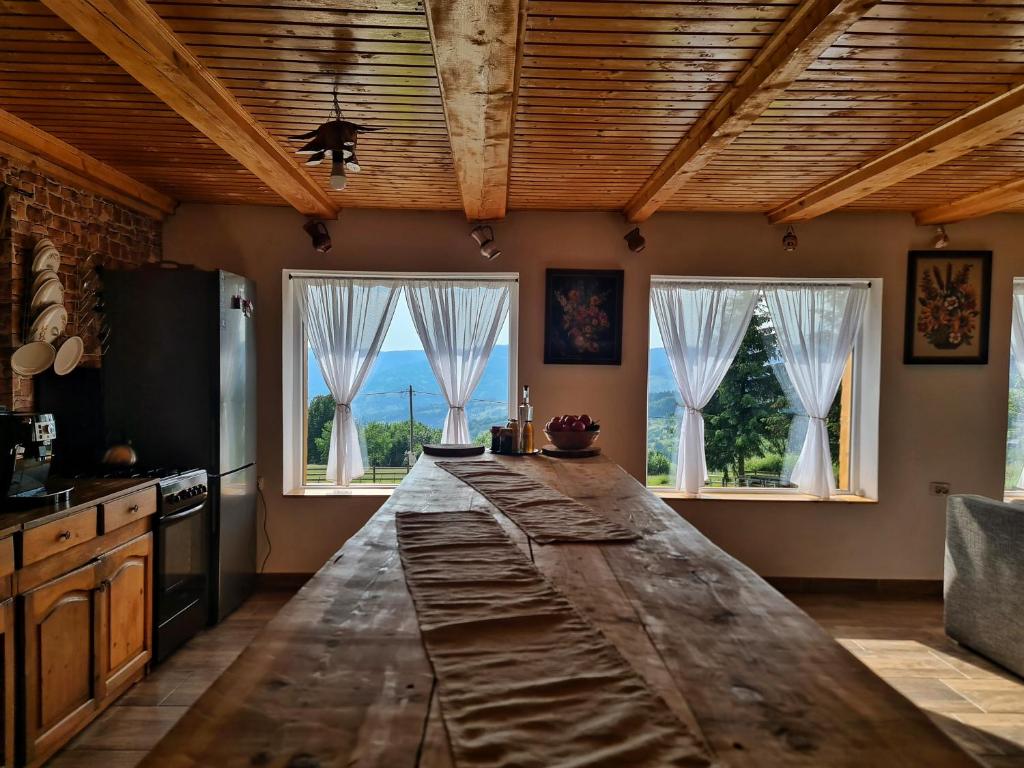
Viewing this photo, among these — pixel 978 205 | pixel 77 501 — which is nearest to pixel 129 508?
pixel 77 501

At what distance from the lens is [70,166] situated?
3260 millimetres

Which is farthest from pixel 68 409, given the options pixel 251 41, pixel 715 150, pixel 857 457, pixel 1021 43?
pixel 857 457

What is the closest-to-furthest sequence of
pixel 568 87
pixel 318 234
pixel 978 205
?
pixel 568 87
pixel 978 205
pixel 318 234

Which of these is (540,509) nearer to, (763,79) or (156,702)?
(763,79)

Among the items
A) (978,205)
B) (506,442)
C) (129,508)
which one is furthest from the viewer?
(978,205)

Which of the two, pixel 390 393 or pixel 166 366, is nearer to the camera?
pixel 166 366

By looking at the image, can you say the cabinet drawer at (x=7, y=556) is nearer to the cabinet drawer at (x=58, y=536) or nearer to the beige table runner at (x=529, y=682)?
the cabinet drawer at (x=58, y=536)

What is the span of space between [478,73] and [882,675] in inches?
128

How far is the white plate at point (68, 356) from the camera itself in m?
3.29

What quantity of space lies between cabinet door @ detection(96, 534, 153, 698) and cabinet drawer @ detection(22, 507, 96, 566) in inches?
7.4

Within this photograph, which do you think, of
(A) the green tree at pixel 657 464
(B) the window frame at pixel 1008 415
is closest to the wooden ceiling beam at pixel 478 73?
(A) the green tree at pixel 657 464

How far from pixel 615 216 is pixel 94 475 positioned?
328 centimetres

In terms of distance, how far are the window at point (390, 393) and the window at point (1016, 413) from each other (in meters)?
3.41

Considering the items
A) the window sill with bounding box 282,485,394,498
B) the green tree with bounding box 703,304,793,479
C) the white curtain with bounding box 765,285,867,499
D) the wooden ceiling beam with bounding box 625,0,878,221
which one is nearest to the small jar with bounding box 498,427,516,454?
the window sill with bounding box 282,485,394,498
